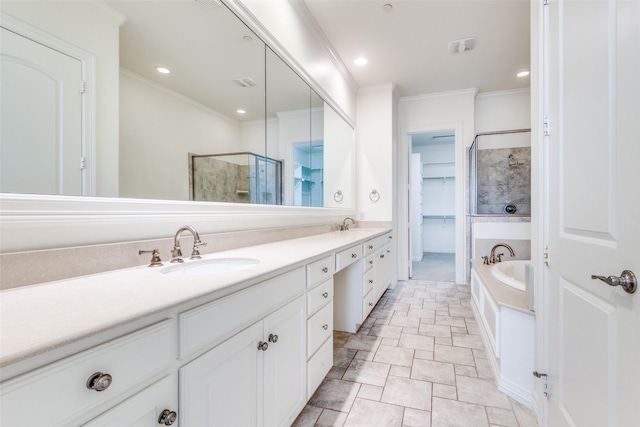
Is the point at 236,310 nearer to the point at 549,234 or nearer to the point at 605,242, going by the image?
the point at 605,242

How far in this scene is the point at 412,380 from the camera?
1.88 m

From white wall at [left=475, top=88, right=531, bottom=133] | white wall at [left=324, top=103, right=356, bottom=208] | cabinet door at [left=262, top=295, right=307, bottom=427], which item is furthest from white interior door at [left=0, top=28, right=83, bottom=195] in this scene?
white wall at [left=475, top=88, right=531, bottom=133]

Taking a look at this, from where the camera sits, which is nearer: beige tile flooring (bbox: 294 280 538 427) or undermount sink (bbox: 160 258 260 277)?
undermount sink (bbox: 160 258 260 277)

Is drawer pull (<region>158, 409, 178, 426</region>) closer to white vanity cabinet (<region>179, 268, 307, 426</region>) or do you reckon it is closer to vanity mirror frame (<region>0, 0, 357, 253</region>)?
white vanity cabinet (<region>179, 268, 307, 426</region>)

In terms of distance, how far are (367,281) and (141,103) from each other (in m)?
2.15

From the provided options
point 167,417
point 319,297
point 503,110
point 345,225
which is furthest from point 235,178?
point 503,110

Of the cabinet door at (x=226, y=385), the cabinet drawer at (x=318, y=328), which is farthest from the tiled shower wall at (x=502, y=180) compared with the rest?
the cabinet door at (x=226, y=385)

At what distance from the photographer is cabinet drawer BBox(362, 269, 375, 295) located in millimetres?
2559

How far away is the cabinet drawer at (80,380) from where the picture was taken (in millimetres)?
465

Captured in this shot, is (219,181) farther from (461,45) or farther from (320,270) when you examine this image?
(461,45)

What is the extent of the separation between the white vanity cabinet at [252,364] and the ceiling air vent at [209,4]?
1427mm

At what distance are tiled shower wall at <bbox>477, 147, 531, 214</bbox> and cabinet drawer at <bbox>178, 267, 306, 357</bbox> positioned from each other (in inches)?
141

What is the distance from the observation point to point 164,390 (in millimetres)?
709

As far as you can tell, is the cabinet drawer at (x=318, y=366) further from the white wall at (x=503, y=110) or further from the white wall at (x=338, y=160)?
the white wall at (x=503, y=110)
